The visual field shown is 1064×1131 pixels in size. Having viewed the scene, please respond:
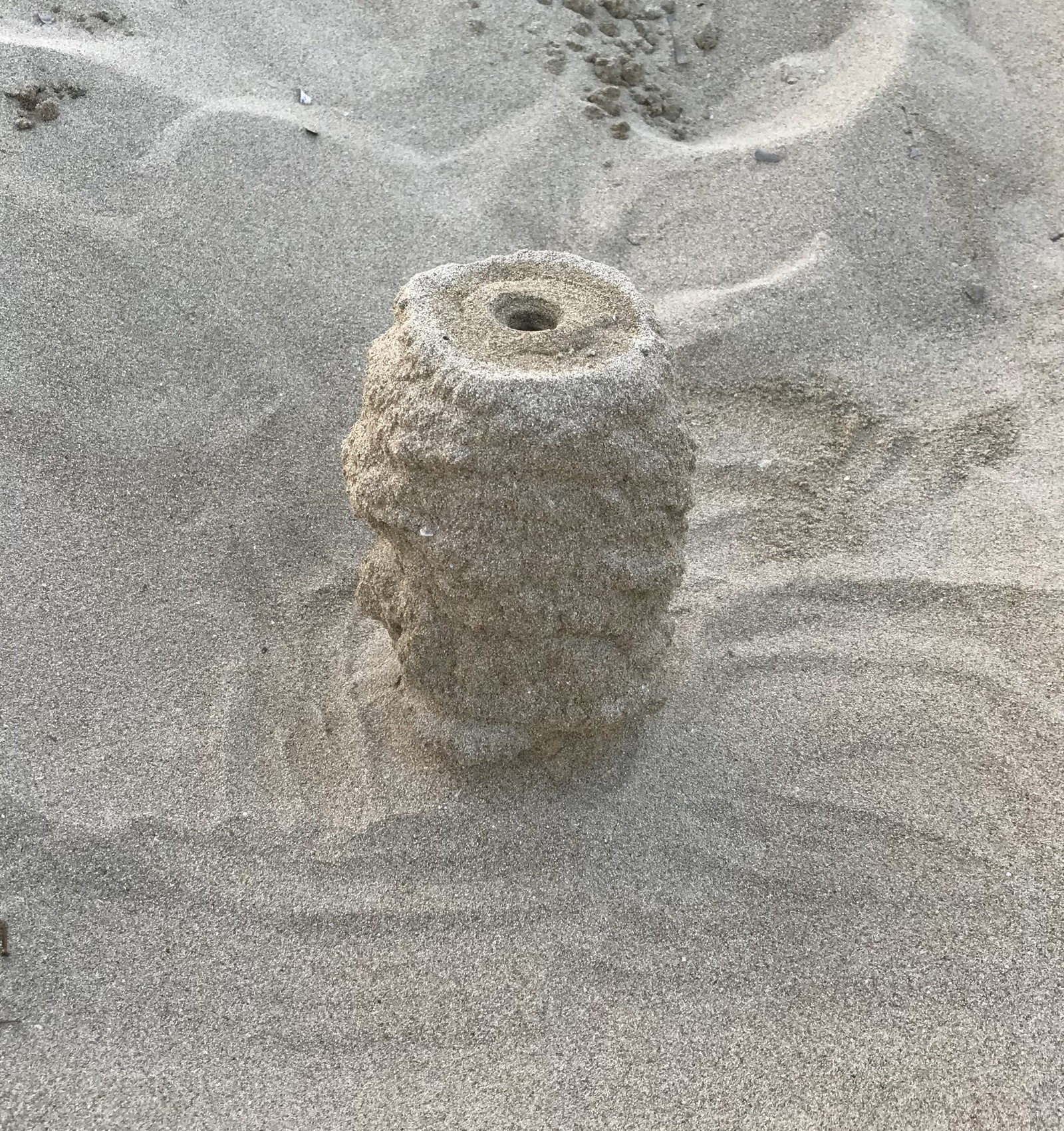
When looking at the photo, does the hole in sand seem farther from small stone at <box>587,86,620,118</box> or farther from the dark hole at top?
small stone at <box>587,86,620,118</box>

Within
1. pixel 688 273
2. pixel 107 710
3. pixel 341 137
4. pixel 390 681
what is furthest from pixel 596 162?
pixel 107 710

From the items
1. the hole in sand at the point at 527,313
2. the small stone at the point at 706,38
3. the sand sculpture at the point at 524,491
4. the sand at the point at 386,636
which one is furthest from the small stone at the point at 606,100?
the hole in sand at the point at 527,313

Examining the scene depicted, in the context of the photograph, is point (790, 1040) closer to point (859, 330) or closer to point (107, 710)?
point (107, 710)

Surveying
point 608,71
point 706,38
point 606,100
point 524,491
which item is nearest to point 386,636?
point 524,491

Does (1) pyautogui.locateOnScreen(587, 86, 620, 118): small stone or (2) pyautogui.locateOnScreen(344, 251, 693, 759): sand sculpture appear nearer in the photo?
(2) pyautogui.locateOnScreen(344, 251, 693, 759): sand sculpture

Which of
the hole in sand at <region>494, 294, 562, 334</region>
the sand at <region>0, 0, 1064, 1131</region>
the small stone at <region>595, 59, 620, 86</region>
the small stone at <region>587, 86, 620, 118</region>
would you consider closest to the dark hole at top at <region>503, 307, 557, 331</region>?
the hole in sand at <region>494, 294, 562, 334</region>
